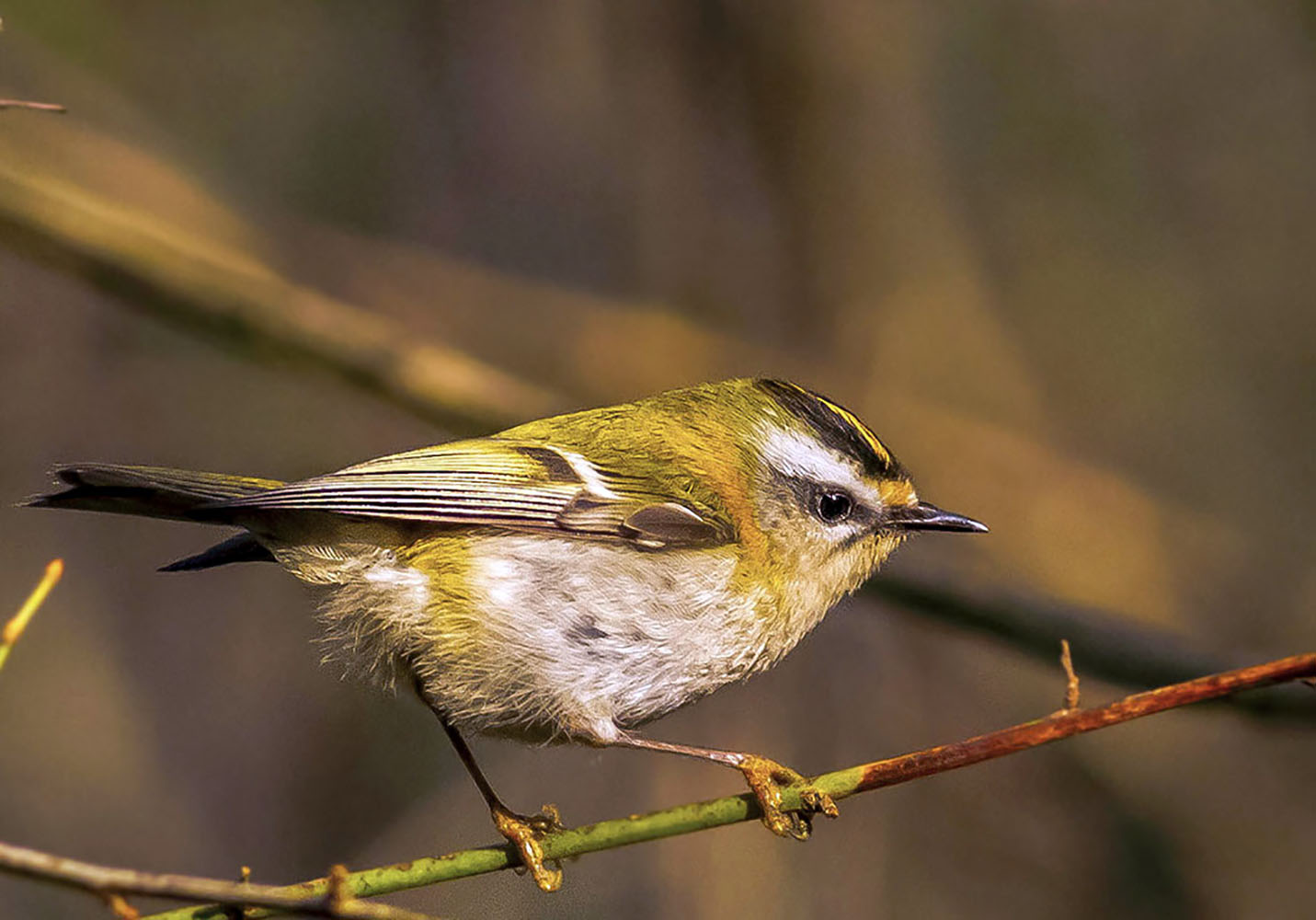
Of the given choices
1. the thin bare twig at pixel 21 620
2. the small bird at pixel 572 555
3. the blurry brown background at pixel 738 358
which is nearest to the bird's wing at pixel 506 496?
the small bird at pixel 572 555

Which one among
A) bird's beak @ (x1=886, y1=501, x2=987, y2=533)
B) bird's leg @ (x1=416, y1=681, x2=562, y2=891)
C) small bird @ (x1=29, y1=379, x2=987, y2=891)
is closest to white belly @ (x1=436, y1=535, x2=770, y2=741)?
small bird @ (x1=29, y1=379, x2=987, y2=891)

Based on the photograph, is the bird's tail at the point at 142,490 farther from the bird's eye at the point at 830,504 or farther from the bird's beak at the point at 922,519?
the bird's beak at the point at 922,519

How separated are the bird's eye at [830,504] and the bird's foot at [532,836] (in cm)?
70

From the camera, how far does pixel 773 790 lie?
6.48 feet

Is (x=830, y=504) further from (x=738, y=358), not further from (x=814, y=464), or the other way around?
(x=738, y=358)

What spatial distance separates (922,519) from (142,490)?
1.29 metres

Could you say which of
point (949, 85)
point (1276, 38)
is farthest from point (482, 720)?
point (1276, 38)

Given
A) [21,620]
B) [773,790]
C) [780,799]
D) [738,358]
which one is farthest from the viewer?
[738,358]

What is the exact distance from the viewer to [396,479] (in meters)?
2.12

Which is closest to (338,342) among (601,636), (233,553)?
(233,553)

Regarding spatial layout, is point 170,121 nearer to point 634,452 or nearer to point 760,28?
point 760,28

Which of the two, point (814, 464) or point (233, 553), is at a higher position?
point (814, 464)

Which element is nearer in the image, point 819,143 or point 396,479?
point 396,479

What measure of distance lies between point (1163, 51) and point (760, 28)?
5.13 feet
